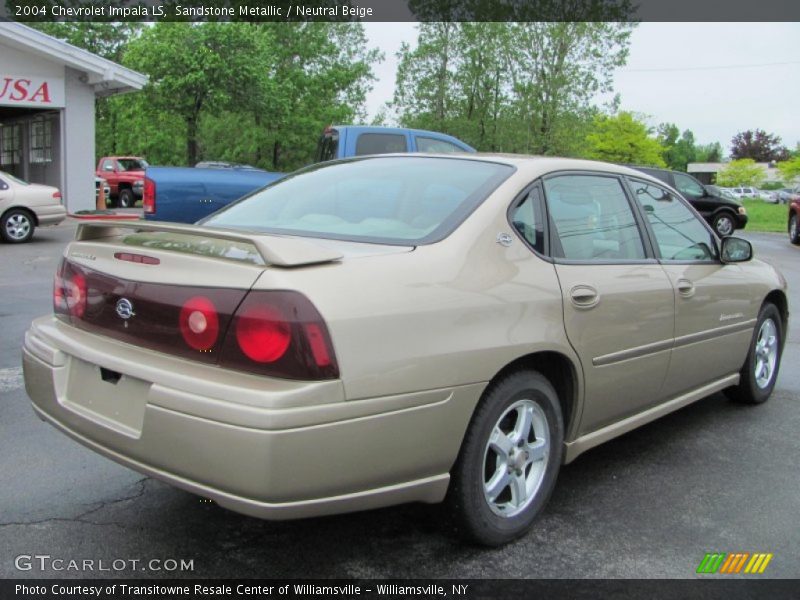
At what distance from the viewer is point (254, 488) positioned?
7.38 ft

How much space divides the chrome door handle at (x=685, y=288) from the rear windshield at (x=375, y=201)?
117 centimetres

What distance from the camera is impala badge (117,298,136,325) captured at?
2.63 m

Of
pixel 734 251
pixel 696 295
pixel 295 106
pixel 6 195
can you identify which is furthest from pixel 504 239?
pixel 295 106

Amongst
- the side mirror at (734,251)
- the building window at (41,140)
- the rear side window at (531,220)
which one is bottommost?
the side mirror at (734,251)

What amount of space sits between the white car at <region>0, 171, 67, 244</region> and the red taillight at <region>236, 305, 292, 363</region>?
1238 cm

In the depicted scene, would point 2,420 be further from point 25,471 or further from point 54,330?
point 54,330

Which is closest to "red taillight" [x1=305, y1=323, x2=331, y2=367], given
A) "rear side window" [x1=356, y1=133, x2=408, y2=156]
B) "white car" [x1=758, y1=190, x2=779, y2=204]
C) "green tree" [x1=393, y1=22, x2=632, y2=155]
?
"rear side window" [x1=356, y1=133, x2=408, y2=156]

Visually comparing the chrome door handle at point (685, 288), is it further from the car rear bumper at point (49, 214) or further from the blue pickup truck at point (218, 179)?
the car rear bumper at point (49, 214)

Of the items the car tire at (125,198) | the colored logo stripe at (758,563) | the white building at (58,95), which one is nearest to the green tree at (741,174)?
the car tire at (125,198)

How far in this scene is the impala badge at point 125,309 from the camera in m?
2.63

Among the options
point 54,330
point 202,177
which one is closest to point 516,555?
point 54,330

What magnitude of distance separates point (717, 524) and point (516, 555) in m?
0.95

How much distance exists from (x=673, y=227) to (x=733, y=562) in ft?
6.20

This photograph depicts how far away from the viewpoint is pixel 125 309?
2.65m
